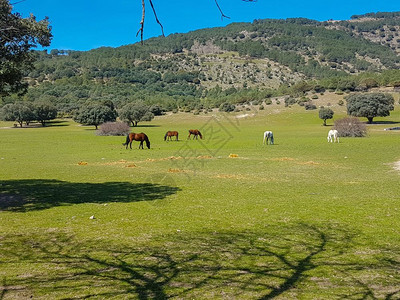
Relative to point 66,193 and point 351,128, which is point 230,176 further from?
point 351,128

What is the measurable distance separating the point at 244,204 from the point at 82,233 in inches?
248

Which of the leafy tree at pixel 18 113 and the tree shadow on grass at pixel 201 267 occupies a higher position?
the leafy tree at pixel 18 113

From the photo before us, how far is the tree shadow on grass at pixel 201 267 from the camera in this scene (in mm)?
6152

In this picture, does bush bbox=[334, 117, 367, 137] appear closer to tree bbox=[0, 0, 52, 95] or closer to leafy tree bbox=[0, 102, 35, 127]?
tree bbox=[0, 0, 52, 95]

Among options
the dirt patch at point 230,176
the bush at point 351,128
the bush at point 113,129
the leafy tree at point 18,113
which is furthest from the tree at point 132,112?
the dirt patch at point 230,176

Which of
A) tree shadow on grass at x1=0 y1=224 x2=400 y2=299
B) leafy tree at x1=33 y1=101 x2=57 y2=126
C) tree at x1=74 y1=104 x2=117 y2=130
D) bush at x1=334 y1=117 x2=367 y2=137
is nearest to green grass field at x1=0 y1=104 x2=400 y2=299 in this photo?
tree shadow on grass at x1=0 y1=224 x2=400 y2=299

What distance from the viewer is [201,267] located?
728 cm

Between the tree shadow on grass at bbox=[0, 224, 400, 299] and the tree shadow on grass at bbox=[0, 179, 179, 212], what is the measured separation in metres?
4.82

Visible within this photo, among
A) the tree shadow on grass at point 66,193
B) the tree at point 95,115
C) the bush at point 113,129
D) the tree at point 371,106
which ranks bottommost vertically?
the tree shadow on grass at point 66,193

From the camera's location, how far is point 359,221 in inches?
440

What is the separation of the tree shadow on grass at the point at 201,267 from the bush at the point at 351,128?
47.9 metres

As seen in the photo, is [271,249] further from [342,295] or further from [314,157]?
[314,157]

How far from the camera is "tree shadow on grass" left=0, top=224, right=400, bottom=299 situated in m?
6.15

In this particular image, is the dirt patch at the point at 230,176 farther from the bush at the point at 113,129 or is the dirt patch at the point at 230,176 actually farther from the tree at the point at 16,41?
the bush at the point at 113,129
